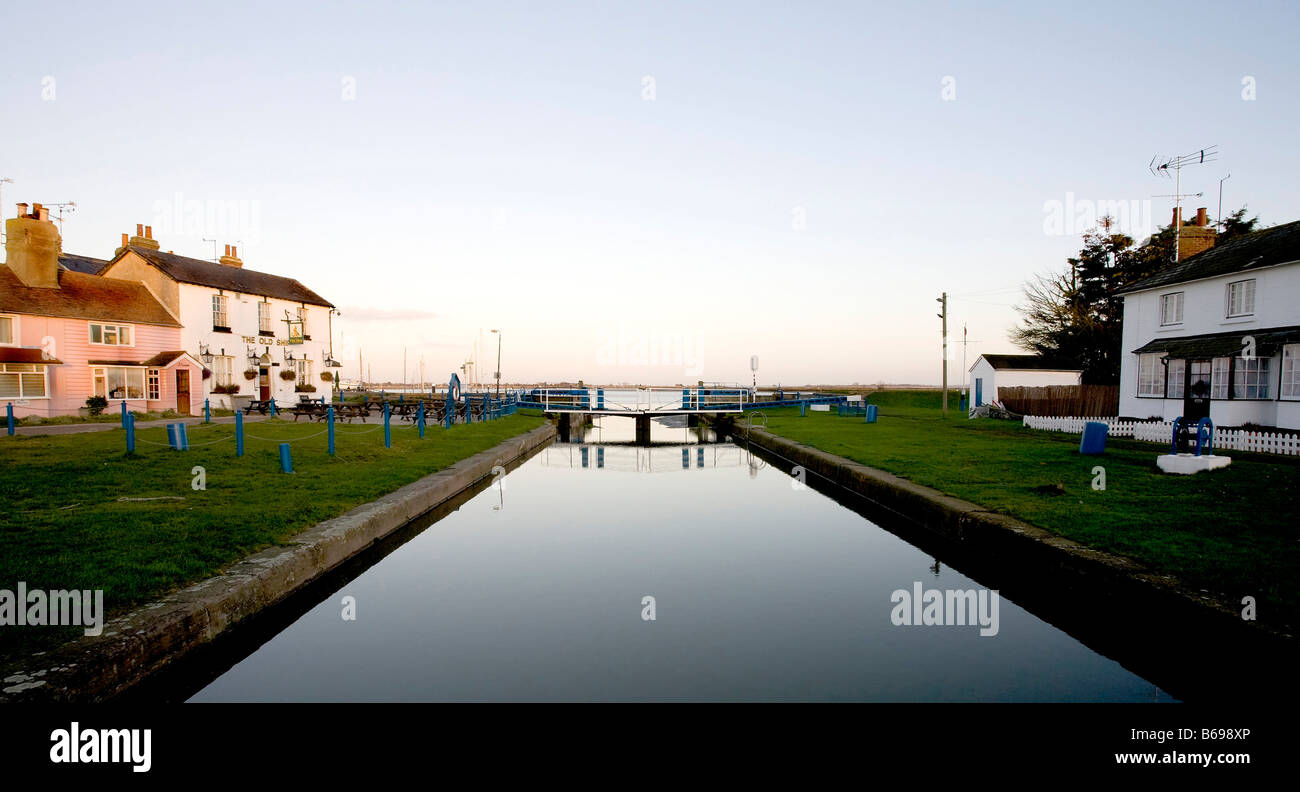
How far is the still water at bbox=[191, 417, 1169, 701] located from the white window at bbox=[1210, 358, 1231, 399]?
51.3 feet

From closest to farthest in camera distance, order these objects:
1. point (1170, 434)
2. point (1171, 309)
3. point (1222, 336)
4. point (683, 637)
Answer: point (683, 637) < point (1170, 434) < point (1222, 336) < point (1171, 309)

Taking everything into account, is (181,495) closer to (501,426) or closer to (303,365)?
(501,426)

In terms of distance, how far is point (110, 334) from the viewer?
26.9m

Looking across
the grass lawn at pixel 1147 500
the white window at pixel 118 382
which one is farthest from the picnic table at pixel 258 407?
the grass lawn at pixel 1147 500

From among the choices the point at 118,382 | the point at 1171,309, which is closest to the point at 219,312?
the point at 118,382

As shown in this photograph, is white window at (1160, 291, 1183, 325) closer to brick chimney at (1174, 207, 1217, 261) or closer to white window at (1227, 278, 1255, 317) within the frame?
white window at (1227, 278, 1255, 317)

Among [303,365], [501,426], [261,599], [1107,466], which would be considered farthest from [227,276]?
[1107,466]

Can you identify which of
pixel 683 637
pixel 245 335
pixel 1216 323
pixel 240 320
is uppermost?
pixel 240 320

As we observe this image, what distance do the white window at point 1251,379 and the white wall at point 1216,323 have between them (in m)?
0.20

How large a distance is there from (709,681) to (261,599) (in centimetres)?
456

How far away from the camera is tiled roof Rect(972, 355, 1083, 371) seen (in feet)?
115

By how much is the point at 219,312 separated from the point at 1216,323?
40329 mm

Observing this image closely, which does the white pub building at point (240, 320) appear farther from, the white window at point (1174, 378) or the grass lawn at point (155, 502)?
the white window at point (1174, 378)

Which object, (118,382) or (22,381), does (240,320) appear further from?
(22,381)
